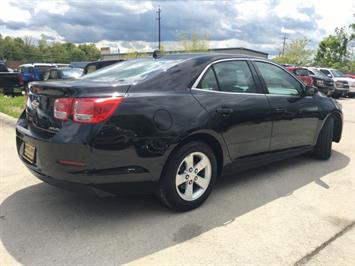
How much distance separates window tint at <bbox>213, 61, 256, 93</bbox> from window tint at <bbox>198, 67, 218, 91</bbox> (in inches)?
2.7

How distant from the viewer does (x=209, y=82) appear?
12.9ft

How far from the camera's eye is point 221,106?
3867mm

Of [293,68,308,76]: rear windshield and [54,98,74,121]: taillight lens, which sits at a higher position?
[54,98,74,121]: taillight lens

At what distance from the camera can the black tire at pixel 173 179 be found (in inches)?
137

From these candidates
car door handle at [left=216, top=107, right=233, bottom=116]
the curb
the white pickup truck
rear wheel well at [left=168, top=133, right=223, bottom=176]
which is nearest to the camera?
rear wheel well at [left=168, top=133, right=223, bottom=176]

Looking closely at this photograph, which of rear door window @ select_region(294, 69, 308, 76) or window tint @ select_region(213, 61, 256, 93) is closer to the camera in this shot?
window tint @ select_region(213, 61, 256, 93)

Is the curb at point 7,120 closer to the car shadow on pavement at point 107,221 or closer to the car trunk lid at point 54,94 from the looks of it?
the car shadow on pavement at point 107,221

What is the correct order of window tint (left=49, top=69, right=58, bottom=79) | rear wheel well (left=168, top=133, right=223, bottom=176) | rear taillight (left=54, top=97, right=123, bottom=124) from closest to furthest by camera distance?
rear taillight (left=54, top=97, right=123, bottom=124)
rear wheel well (left=168, top=133, right=223, bottom=176)
window tint (left=49, top=69, right=58, bottom=79)

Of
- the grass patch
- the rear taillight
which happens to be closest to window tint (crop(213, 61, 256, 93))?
the rear taillight

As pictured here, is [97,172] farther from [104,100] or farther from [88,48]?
[88,48]

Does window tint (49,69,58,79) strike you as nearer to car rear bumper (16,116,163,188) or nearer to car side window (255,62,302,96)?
car side window (255,62,302,96)

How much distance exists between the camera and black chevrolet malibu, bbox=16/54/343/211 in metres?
3.12

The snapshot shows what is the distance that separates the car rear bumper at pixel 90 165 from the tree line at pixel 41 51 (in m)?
97.6

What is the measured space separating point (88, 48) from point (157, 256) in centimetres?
11947
